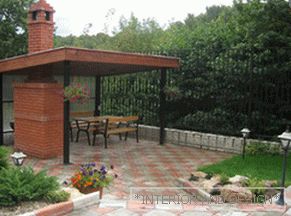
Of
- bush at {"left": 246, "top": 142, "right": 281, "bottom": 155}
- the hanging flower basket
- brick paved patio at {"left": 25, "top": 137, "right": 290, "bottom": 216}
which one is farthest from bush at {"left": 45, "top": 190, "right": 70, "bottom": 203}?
bush at {"left": 246, "top": 142, "right": 281, "bottom": 155}

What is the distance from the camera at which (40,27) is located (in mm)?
9328

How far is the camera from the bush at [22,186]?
166 inches

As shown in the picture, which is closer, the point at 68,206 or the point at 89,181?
the point at 68,206

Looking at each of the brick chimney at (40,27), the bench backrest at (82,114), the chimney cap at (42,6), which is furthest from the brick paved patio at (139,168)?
the chimney cap at (42,6)

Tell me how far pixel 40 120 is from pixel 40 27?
2646 millimetres

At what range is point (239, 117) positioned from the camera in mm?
9672

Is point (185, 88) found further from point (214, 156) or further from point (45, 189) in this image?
point (45, 189)

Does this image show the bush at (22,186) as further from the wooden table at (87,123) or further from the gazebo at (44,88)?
Answer: the wooden table at (87,123)

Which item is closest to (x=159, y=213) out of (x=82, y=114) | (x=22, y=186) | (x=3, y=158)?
(x=22, y=186)

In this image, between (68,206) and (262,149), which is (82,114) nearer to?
(262,149)

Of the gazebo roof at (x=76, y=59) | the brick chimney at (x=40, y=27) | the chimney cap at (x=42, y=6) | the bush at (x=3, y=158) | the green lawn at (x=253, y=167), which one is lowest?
the green lawn at (x=253, y=167)

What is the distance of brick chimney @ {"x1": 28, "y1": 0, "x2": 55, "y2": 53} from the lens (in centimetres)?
934

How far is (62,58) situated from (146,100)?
4677 mm

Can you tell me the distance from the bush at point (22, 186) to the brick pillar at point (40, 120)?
11.7 ft
